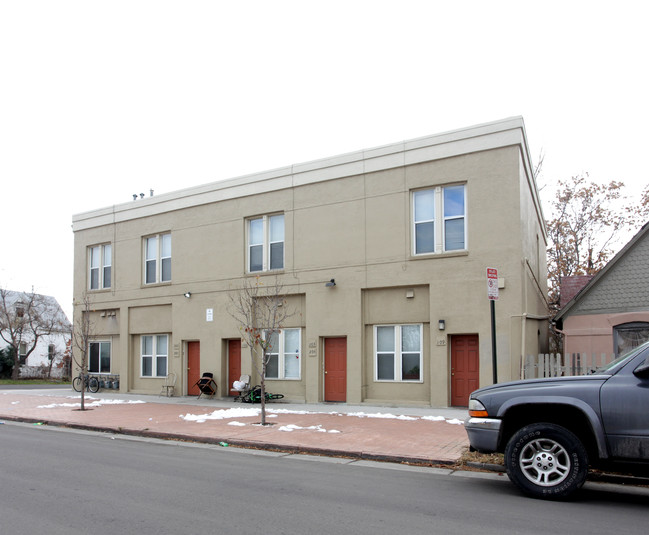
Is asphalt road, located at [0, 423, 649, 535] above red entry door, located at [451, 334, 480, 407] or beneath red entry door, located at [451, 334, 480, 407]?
beneath

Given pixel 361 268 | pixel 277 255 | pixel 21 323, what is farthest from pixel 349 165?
pixel 21 323

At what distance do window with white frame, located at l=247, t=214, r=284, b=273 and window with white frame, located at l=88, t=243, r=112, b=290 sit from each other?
792cm

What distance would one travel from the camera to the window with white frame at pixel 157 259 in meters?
23.2

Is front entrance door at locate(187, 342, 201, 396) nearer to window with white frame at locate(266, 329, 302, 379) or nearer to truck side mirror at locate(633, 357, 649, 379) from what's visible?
window with white frame at locate(266, 329, 302, 379)

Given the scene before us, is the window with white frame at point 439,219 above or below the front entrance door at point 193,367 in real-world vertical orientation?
above

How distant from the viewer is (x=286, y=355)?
19.6 metres

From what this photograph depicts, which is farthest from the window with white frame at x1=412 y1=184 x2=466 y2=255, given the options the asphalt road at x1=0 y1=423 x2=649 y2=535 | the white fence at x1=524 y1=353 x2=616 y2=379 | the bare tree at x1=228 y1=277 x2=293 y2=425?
the asphalt road at x1=0 y1=423 x2=649 y2=535

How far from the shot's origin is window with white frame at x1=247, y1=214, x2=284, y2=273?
2000 cm

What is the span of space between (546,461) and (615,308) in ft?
36.5

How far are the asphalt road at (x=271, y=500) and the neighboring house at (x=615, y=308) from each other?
967 centimetres

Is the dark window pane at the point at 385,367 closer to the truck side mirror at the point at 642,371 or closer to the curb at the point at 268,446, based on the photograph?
the curb at the point at 268,446

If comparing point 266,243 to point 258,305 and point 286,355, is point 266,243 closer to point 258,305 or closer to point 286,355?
point 258,305

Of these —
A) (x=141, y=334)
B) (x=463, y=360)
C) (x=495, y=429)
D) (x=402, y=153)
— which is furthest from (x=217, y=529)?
(x=141, y=334)

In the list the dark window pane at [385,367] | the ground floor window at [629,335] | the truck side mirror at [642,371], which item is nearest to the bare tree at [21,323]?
the dark window pane at [385,367]
